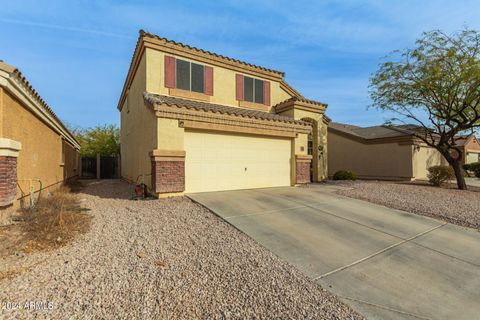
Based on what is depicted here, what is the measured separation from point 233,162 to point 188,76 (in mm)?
5025

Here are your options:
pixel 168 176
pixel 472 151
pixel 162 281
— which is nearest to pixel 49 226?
pixel 162 281

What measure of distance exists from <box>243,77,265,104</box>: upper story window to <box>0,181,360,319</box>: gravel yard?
989cm

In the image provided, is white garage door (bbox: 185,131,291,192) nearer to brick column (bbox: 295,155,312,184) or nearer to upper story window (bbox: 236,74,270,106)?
brick column (bbox: 295,155,312,184)

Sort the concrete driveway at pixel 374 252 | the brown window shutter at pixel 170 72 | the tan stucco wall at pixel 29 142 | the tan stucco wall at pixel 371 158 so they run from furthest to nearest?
the tan stucco wall at pixel 371 158, the brown window shutter at pixel 170 72, the tan stucco wall at pixel 29 142, the concrete driveway at pixel 374 252

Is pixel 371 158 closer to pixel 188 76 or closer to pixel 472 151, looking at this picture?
pixel 188 76

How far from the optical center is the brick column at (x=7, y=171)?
4.99m

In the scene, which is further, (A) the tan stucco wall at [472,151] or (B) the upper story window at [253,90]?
(A) the tan stucco wall at [472,151]

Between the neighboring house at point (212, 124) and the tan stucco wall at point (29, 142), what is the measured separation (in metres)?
3.39

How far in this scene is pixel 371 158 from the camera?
18.5 meters

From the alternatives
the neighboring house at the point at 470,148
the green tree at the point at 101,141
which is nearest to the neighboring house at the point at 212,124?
the green tree at the point at 101,141

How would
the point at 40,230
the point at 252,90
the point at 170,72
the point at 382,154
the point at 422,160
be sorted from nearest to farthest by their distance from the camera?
the point at 40,230 → the point at 170,72 → the point at 252,90 → the point at 422,160 → the point at 382,154

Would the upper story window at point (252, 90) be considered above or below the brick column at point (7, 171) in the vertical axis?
above

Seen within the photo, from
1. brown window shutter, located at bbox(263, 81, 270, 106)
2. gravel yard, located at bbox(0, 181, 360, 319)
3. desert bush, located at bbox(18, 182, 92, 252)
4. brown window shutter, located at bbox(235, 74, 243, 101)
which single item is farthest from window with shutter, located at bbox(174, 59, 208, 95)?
gravel yard, located at bbox(0, 181, 360, 319)

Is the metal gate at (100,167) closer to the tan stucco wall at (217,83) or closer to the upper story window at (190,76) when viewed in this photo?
the tan stucco wall at (217,83)
